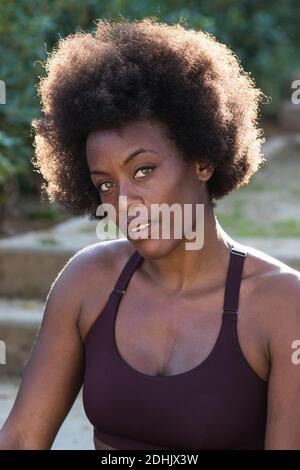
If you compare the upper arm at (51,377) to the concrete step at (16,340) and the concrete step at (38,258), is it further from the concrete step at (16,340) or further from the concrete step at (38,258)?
the concrete step at (38,258)

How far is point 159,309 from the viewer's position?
2.66m

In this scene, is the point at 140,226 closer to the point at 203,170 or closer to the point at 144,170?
the point at 144,170

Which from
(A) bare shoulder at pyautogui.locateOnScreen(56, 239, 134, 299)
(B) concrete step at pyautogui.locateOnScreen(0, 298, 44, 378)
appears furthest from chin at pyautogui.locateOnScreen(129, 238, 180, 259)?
(B) concrete step at pyautogui.locateOnScreen(0, 298, 44, 378)

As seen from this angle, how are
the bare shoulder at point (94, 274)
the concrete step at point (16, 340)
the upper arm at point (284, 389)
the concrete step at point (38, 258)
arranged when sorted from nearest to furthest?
1. the upper arm at point (284, 389)
2. the bare shoulder at point (94, 274)
3. the concrete step at point (16, 340)
4. the concrete step at point (38, 258)

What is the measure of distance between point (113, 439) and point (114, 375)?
6.4 inches

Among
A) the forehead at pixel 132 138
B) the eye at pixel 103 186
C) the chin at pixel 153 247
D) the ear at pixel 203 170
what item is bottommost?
the chin at pixel 153 247

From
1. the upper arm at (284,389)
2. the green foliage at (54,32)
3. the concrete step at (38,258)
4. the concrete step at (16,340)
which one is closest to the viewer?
the upper arm at (284,389)

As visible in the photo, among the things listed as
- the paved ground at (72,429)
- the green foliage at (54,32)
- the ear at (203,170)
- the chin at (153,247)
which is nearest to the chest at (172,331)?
the chin at (153,247)

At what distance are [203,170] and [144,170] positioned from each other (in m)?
0.18

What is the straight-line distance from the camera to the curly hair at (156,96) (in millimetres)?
2500

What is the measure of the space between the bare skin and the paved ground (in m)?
1.41

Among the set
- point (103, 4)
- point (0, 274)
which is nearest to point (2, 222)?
point (0, 274)

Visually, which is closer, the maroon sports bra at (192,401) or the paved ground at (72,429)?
the maroon sports bra at (192,401)

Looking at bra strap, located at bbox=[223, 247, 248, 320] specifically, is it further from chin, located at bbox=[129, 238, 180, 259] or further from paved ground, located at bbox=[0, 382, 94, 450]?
paved ground, located at bbox=[0, 382, 94, 450]
